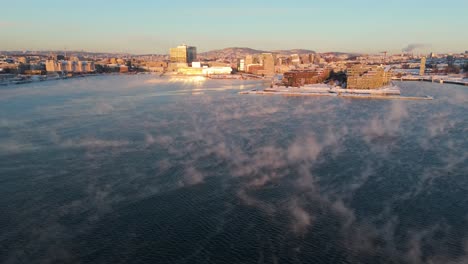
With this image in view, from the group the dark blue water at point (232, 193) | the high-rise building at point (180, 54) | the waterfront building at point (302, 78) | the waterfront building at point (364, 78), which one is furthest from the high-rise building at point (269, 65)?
the dark blue water at point (232, 193)

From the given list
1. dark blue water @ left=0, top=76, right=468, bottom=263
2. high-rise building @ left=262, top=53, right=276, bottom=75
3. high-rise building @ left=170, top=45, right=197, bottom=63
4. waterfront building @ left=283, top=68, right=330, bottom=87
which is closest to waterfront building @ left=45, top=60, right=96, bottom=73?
high-rise building @ left=170, top=45, right=197, bottom=63

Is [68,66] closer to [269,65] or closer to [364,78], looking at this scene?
[269,65]

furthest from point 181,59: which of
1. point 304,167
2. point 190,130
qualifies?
point 304,167

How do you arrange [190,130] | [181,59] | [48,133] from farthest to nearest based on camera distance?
[181,59] → [190,130] → [48,133]

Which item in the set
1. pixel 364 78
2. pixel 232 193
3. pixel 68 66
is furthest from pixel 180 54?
pixel 232 193

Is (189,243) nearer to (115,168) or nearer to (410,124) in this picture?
(115,168)

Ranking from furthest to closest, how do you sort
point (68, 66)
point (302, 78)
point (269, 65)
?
point (269, 65) < point (68, 66) < point (302, 78)

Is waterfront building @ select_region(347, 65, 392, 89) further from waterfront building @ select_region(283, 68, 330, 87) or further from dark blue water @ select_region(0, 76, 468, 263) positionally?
dark blue water @ select_region(0, 76, 468, 263)

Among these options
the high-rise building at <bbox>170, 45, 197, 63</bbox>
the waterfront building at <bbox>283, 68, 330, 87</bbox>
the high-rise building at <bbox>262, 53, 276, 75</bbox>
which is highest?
the high-rise building at <bbox>170, 45, 197, 63</bbox>
